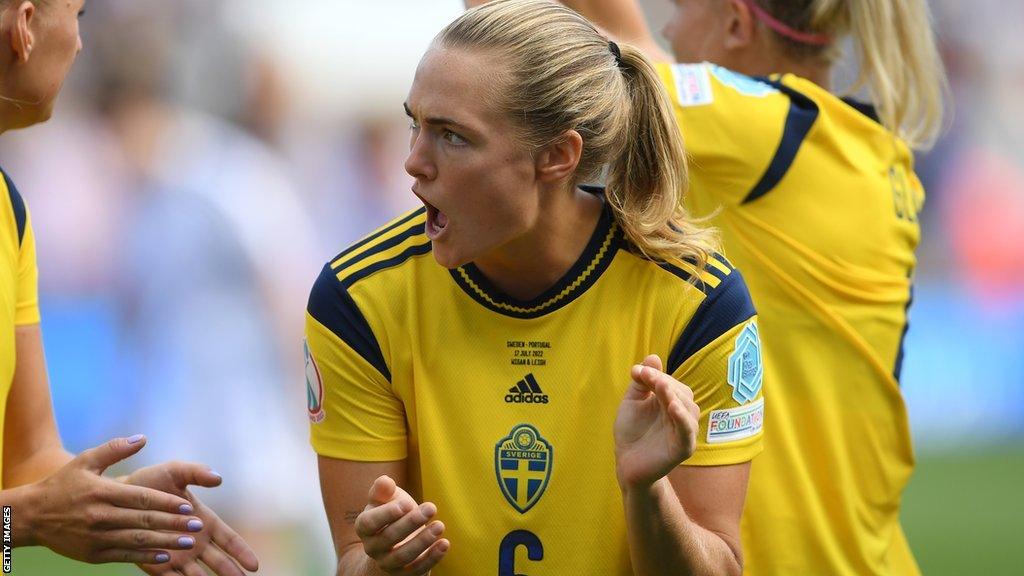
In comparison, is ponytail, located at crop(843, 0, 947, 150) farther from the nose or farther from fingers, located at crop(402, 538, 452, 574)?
fingers, located at crop(402, 538, 452, 574)

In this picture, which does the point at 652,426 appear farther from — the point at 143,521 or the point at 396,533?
the point at 143,521

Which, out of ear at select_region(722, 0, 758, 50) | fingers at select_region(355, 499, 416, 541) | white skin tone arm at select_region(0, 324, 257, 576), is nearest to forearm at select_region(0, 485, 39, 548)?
white skin tone arm at select_region(0, 324, 257, 576)

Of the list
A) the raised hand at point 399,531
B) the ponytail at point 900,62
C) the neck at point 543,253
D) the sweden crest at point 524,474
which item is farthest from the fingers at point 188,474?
the ponytail at point 900,62

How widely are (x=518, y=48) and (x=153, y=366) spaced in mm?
4292

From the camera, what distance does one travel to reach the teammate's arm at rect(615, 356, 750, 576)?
2.82m

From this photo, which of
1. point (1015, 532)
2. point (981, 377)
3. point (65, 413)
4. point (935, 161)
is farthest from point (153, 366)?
point (935, 161)

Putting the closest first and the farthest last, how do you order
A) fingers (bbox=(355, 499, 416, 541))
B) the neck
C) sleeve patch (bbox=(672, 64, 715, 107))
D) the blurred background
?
fingers (bbox=(355, 499, 416, 541)) < the neck < sleeve patch (bbox=(672, 64, 715, 107)) < the blurred background

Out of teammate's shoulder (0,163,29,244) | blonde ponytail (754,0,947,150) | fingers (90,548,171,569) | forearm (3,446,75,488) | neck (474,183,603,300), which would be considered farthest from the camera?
blonde ponytail (754,0,947,150)

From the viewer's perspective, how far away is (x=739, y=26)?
14.0 ft

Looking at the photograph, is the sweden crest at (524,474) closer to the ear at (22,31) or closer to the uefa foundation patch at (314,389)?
the uefa foundation patch at (314,389)

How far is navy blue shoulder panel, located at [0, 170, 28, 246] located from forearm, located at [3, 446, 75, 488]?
57 cm

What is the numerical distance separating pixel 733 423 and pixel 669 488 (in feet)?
1.01

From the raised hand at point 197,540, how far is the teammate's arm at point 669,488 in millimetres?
938

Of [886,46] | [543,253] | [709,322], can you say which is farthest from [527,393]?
[886,46]
